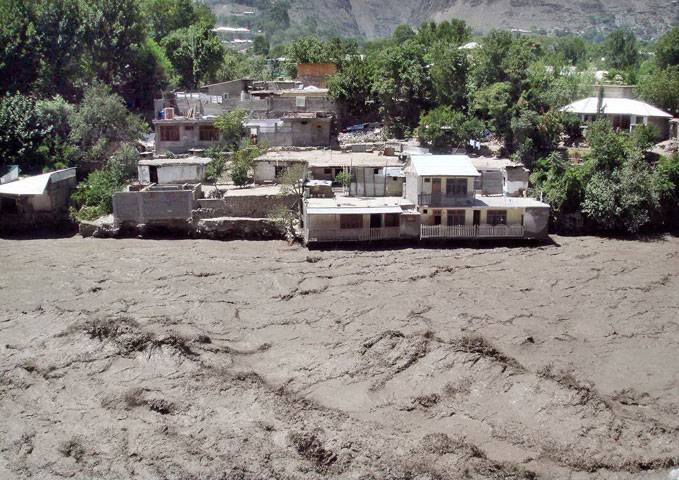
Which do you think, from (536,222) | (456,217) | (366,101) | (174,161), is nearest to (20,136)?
(174,161)

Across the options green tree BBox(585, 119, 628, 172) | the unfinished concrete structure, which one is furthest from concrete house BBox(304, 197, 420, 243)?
green tree BBox(585, 119, 628, 172)

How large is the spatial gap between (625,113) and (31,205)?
1245 inches

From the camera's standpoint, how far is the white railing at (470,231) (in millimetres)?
32438

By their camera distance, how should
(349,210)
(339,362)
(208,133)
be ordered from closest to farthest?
1. (339,362)
2. (349,210)
3. (208,133)

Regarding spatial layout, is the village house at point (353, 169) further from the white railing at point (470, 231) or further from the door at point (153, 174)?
the door at point (153, 174)

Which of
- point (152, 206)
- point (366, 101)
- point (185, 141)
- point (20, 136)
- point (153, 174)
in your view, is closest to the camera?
point (152, 206)

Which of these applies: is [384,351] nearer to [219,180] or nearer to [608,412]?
[608,412]

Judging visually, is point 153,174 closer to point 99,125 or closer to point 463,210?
point 99,125

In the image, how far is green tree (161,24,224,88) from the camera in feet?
182

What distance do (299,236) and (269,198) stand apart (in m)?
2.39

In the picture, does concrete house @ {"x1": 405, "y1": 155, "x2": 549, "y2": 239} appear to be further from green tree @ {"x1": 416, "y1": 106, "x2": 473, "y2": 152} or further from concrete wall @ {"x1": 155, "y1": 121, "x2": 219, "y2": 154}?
concrete wall @ {"x1": 155, "y1": 121, "x2": 219, "y2": 154}

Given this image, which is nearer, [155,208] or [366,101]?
[155,208]

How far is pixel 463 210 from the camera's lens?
32.5 m

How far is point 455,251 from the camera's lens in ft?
105
